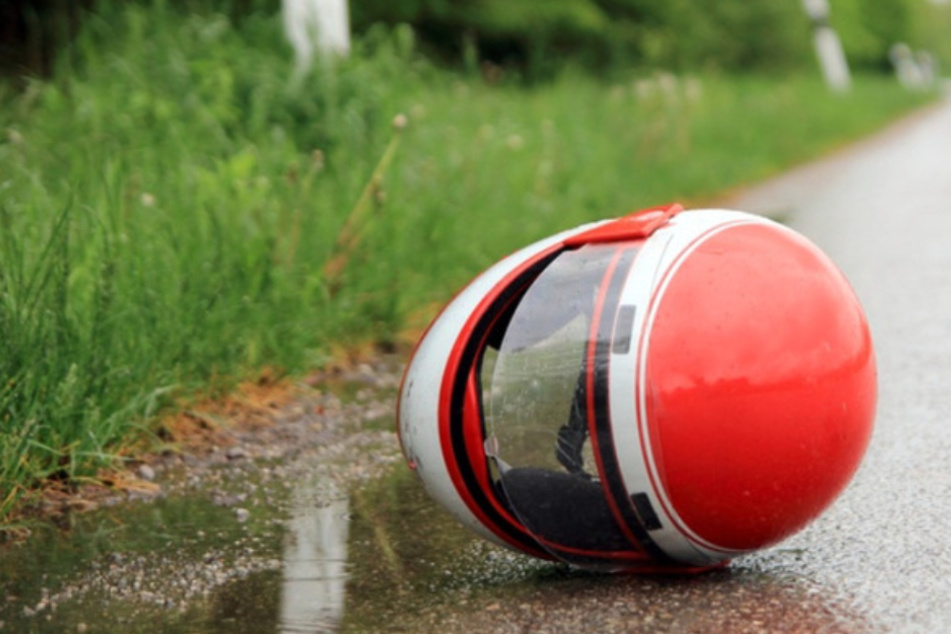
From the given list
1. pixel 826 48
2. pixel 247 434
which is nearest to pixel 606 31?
pixel 826 48

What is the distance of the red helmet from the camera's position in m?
3.83

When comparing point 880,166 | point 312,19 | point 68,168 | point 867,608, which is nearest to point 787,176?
point 880,166

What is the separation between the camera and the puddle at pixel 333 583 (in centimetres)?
388

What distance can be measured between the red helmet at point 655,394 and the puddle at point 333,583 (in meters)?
0.13

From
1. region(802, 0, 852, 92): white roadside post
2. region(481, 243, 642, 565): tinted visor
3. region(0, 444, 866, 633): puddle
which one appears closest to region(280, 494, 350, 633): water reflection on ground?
region(0, 444, 866, 633): puddle

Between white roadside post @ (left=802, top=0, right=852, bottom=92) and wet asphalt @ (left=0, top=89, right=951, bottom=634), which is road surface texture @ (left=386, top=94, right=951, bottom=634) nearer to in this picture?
wet asphalt @ (left=0, top=89, right=951, bottom=634)

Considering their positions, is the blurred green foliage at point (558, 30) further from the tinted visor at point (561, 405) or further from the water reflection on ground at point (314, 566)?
the tinted visor at point (561, 405)

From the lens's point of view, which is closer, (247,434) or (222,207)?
(247,434)

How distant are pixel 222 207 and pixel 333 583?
9.83ft

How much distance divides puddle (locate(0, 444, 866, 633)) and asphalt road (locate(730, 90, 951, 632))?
0.10 m

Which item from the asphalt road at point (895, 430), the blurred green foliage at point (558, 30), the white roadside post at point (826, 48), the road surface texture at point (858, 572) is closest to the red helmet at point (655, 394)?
the road surface texture at point (858, 572)

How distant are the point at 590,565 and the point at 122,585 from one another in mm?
1149

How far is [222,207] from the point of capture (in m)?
6.98

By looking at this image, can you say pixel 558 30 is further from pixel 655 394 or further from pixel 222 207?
pixel 655 394
